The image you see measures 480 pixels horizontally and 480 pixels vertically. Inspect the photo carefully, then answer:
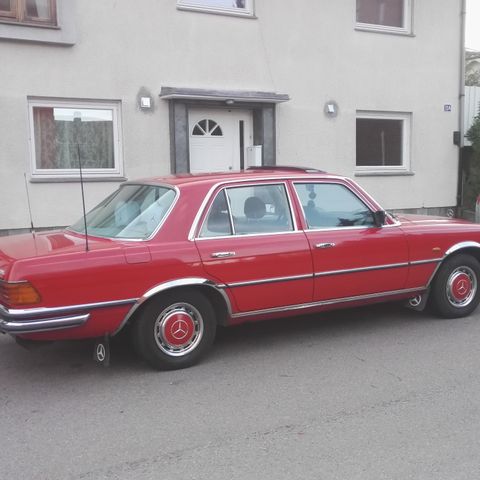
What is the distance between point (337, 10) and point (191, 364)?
8625mm

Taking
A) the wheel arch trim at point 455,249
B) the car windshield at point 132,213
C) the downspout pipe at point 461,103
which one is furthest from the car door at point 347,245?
the downspout pipe at point 461,103

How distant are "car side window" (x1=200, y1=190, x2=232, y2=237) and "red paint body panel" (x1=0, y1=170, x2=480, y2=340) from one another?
6 cm

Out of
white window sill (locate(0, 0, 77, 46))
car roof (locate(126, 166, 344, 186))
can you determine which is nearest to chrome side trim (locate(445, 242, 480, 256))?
car roof (locate(126, 166, 344, 186))

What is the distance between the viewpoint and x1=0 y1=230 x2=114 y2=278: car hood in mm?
4258

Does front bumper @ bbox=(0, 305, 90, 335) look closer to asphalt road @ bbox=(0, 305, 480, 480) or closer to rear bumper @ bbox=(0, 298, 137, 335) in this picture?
rear bumper @ bbox=(0, 298, 137, 335)

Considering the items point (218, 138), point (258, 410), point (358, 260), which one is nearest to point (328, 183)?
point (358, 260)

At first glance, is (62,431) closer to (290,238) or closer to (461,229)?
(290,238)

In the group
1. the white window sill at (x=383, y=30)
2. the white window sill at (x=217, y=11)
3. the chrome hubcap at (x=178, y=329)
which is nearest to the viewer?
the chrome hubcap at (x=178, y=329)

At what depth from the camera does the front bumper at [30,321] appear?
403cm

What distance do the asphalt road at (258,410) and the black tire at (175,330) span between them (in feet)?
0.43

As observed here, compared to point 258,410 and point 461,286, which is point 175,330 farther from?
point 461,286

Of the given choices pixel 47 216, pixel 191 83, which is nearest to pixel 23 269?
pixel 47 216

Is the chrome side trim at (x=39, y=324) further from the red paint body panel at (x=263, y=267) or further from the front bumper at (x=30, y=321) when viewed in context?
the red paint body panel at (x=263, y=267)

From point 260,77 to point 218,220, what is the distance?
6.41 metres
